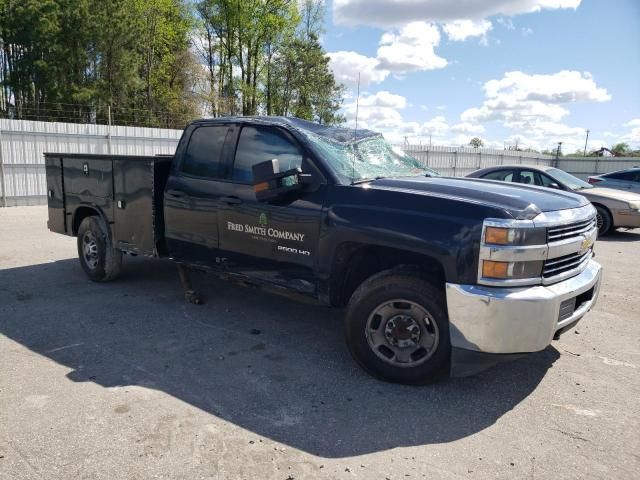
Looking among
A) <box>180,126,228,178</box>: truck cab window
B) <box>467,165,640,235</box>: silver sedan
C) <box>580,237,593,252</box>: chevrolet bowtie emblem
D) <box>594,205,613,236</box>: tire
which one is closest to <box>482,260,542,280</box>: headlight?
<box>580,237,593,252</box>: chevrolet bowtie emblem

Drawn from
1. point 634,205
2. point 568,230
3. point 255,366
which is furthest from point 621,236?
point 255,366

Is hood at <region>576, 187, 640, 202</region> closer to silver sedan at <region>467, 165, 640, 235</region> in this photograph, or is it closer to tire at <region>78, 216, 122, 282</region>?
silver sedan at <region>467, 165, 640, 235</region>

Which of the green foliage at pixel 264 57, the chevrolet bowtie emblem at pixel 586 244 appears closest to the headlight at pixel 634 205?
the chevrolet bowtie emblem at pixel 586 244

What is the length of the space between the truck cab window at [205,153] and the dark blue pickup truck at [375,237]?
1 centimetres

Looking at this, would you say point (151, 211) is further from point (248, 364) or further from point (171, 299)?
point (248, 364)

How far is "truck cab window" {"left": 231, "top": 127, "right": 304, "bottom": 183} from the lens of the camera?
14.3 ft

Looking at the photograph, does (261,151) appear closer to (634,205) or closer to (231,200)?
(231,200)

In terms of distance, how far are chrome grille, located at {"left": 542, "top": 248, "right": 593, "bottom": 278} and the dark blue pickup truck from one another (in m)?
0.02

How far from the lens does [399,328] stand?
3709mm

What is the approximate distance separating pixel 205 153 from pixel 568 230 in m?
3.28

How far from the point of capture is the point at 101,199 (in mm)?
6008

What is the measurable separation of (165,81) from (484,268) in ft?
118

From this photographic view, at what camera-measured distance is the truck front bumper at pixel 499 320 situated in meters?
3.22

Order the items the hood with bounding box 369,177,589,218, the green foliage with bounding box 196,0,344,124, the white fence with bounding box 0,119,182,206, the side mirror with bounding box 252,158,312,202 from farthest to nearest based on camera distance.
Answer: the green foliage with bounding box 196,0,344,124 → the white fence with bounding box 0,119,182,206 → the side mirror with bounding box 252,158,312,202 → the hood with bounding box 369,177,589,218
